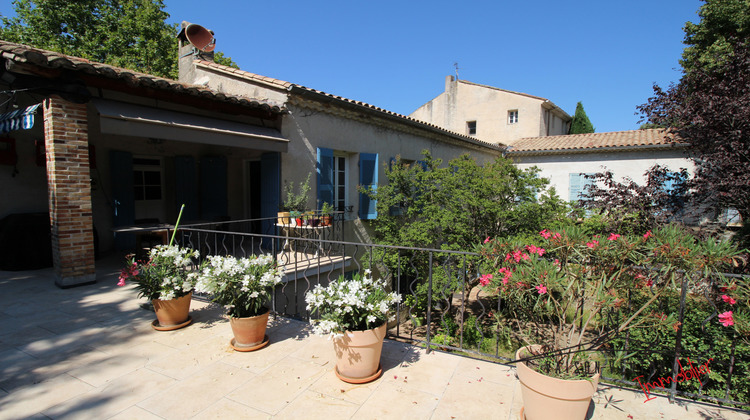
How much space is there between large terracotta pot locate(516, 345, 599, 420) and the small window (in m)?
19.0

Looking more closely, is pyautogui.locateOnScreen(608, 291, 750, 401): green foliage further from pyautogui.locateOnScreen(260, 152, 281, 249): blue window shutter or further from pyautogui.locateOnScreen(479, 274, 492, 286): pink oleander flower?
pyautogui.locateOnScreen(260, 152, 281, 249): blue window shutter

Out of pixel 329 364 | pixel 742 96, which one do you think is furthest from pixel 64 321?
pixel 742 96

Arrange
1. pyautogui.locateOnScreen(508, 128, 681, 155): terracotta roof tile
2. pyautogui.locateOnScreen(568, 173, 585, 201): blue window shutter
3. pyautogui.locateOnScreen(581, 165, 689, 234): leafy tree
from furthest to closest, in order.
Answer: pyautogui.locateOnScreen(568, 173, 585, 201): blue window shutter
pyautogui.locateOnScreen(508, 128, 681, 155): terracotta roof tile
pyautogui.locateOnScreen(581, 165, 689, 234): leafy tree

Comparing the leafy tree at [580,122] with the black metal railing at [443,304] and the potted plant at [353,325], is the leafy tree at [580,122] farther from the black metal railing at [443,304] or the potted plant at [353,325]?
the potted plant at [353,325]

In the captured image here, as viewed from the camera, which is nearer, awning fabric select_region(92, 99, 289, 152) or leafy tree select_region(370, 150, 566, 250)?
awning fabric select_region(92, 99, 289, 152)

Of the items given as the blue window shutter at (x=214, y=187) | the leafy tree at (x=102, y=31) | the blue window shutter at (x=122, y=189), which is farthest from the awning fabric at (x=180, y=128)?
the leafy tree at (x=102, y=31)

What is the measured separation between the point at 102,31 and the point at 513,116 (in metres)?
20.6

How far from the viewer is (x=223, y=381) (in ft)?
9.25

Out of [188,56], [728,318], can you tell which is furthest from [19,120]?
[728,318]

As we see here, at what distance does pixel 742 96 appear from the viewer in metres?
6.18

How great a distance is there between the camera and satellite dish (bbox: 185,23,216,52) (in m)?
8.34

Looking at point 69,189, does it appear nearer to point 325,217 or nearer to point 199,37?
point 325,217

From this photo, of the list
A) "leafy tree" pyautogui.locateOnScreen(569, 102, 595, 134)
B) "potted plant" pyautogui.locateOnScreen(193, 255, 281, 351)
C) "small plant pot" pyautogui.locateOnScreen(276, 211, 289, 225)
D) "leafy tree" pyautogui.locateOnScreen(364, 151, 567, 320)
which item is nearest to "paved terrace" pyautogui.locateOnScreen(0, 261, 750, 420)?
"potted plant" pyautogui.locateOnScreen(193, 255, 281, 351)

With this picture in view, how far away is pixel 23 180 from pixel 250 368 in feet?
21.7
